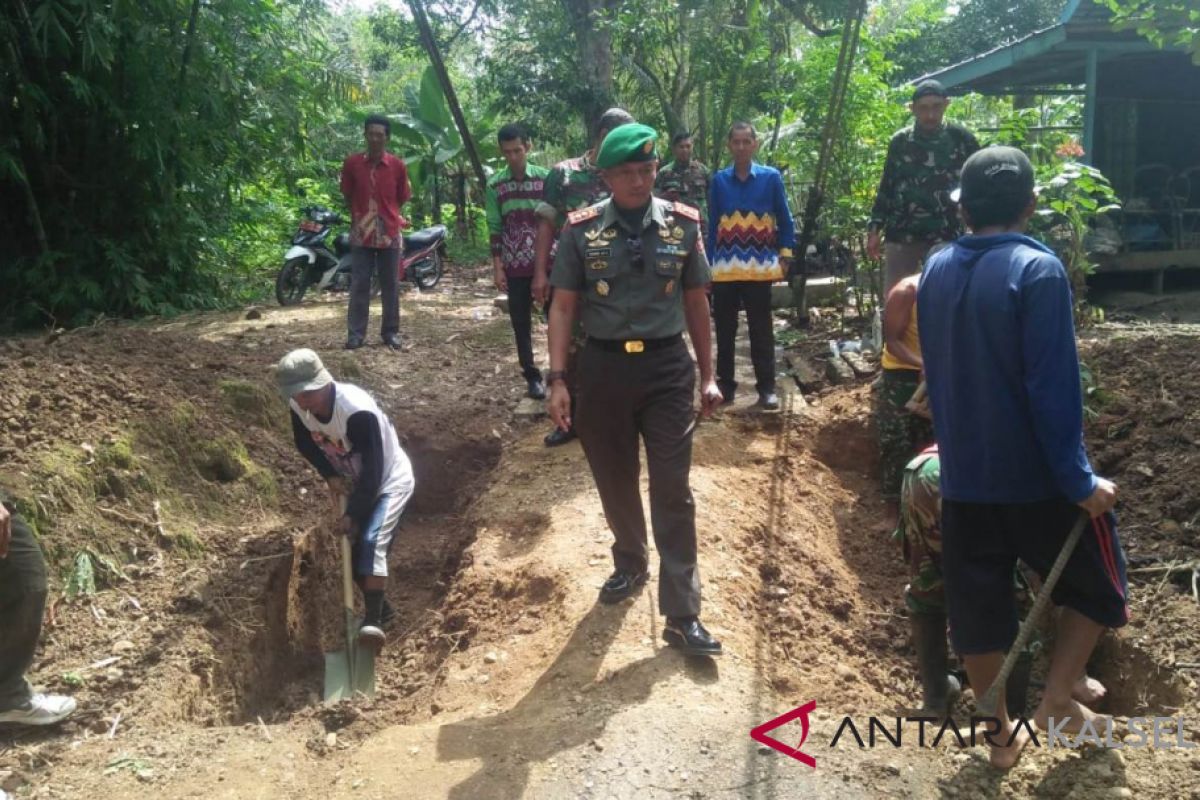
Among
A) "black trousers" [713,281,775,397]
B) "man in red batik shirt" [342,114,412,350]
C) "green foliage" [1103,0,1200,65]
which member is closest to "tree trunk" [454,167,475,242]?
"man in red batik shirt" [342,114,412,350]

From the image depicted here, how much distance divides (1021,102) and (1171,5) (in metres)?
14.3

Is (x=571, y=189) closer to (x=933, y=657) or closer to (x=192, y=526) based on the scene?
(x=192, y=526)

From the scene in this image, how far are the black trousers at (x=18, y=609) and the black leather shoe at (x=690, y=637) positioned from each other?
2.26 metres

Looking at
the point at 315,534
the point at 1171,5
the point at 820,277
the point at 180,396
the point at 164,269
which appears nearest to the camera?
Result: the point at 1171,5

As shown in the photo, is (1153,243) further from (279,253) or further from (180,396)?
(279,253)

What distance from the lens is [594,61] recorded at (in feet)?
42.7

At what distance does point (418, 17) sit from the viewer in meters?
9.55

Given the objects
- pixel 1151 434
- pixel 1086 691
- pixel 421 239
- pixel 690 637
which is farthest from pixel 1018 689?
pixel 421 239

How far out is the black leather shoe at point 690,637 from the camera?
3.74 m

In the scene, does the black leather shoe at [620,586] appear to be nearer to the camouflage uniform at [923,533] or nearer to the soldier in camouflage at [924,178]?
the camouflage uniform at [923,533]

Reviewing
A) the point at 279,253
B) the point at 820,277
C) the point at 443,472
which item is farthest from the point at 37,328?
the point at 820,277

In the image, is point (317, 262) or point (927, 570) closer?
point (927, 570)

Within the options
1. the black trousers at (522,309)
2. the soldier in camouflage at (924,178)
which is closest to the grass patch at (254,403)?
the black trousers at (522,309)

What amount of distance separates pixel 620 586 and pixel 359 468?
143 cm
